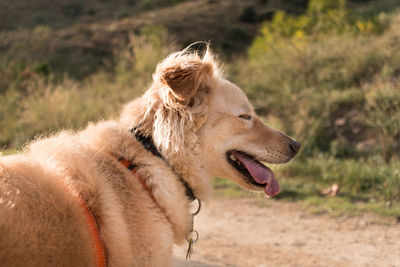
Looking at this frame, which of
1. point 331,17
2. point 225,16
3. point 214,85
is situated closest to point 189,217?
point 214,85

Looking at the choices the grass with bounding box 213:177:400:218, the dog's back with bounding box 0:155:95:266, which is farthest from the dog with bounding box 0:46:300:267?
the grass with bounding box 213:177:400:218

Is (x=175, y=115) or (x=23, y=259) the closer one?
(x=23, y=259)

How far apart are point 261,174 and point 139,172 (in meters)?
1.11

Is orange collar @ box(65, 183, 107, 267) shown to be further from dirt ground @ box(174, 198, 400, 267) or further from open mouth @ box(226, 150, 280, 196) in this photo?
dirt ground @ box(174, 198, 400, 267)

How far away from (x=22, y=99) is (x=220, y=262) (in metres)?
8.00

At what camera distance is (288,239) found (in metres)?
4.64

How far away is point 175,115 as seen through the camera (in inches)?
110

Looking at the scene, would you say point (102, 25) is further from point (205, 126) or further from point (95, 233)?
point (95, 233)

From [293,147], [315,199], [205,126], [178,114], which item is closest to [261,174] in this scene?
[293,147]

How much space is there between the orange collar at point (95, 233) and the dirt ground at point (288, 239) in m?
1.90

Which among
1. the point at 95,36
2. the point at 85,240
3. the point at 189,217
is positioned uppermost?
the point at 85,240

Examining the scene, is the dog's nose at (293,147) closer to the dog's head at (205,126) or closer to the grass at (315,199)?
the dog's head at (205,126)

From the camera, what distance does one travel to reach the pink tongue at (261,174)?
123 inches

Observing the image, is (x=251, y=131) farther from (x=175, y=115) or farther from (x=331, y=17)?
(x=331, y=17)
